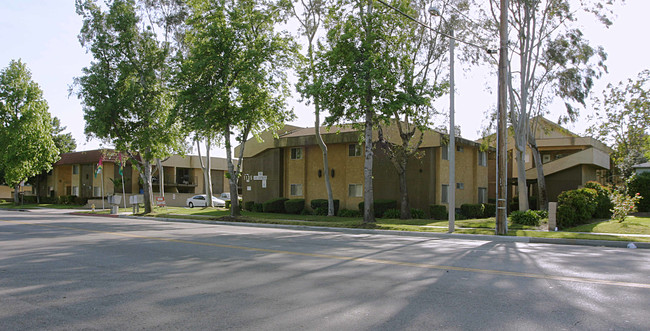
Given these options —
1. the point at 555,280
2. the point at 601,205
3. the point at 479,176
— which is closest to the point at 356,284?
the point at 555,280

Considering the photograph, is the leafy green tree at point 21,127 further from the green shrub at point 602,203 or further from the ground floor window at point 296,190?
the green shrub at point 602,203

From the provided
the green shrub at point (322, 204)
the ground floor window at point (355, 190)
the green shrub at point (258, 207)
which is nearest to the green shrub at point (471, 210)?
the ground floor window at point (355, 190)

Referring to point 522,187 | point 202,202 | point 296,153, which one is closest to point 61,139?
point 202,202

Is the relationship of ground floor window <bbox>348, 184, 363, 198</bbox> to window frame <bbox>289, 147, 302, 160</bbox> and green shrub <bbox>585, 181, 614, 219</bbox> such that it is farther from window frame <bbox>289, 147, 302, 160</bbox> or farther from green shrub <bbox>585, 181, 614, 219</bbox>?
green shrub <bbox>585, 181, 614, 219</bbox>

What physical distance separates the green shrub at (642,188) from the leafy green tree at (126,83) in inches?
1177

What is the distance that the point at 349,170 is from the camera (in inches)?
1230

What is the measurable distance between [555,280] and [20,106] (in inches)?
2212

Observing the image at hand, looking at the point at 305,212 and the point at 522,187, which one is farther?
the point at 305,212

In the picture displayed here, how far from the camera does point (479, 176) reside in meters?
32.6

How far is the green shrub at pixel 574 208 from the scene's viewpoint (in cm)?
2038

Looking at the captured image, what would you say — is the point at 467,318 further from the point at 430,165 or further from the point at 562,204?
the point at 430,165

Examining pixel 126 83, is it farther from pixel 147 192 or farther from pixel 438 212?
pixel 438 212

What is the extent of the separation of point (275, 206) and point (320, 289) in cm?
2664

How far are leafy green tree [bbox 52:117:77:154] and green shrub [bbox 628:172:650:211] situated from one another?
63.5 m
